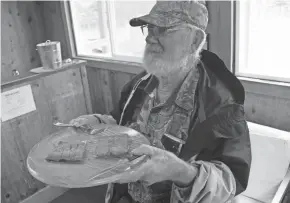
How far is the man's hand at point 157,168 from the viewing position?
2.69 ft

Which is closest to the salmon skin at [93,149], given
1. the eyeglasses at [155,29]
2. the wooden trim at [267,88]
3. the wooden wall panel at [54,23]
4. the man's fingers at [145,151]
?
the man's fingers at [145,151]

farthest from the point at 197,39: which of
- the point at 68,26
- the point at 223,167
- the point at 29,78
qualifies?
the point at 68,26

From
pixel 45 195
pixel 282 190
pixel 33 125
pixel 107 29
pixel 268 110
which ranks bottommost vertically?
pixel 45 195

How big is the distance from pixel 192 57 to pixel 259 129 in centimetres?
58

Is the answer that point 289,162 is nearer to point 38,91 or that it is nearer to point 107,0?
point 38,91

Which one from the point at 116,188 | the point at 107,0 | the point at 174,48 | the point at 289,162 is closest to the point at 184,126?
the point at 174,48

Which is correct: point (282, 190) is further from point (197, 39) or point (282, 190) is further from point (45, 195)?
point (45, 195)

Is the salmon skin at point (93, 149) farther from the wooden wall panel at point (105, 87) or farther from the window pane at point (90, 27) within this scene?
the window pane at point (90, 27)

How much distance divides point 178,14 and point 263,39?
74cm

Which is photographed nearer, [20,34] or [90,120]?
[90,120]

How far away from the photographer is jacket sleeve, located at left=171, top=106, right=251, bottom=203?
91 cm

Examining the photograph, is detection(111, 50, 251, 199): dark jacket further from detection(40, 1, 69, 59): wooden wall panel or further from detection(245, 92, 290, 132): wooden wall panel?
detection(40, 1, 69, 59): wooden wall panel

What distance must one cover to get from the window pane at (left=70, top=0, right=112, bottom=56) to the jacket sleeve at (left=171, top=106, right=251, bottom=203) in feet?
5.60

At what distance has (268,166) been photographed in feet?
4.48
